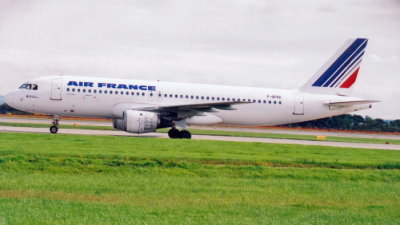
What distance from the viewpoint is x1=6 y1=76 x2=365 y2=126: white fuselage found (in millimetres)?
40531

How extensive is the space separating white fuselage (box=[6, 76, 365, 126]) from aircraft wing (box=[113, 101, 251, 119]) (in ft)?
0.52

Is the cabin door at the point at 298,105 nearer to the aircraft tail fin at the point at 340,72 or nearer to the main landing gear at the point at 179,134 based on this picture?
the aircraft tail fin at the point at 340,72

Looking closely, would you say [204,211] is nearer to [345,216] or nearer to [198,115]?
[345,216]

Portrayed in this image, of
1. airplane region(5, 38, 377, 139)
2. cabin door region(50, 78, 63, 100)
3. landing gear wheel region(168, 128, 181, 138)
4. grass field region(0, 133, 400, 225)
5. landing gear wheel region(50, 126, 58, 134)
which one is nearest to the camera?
grass field region(0, 133, 400, 225)

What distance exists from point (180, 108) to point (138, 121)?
9.17ft

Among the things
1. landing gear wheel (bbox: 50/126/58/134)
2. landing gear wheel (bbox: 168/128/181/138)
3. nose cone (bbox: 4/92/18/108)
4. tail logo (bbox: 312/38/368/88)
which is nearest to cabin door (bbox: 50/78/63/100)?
landing gear wheel (bbox: 50/126/58/134)

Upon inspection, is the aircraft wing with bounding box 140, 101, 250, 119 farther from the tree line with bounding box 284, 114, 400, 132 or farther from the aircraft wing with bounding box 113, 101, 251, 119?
the tree line with bounding box 284, 114, 400, 132

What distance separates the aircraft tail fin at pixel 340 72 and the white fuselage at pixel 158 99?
90 cm

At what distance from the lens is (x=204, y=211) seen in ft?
48.4

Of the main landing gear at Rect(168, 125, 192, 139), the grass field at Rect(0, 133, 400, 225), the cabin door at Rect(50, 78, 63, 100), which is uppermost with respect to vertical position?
the cabin door at Rect(50, 78, 63, 100)

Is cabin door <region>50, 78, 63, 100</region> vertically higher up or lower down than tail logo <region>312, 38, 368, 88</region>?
lower down

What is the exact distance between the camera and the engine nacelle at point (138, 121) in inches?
1516

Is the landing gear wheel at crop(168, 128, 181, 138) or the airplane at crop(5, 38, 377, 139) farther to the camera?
the landing gear wheel at crop(168, 128, 181, 138)

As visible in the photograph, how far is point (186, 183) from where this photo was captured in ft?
65.9
